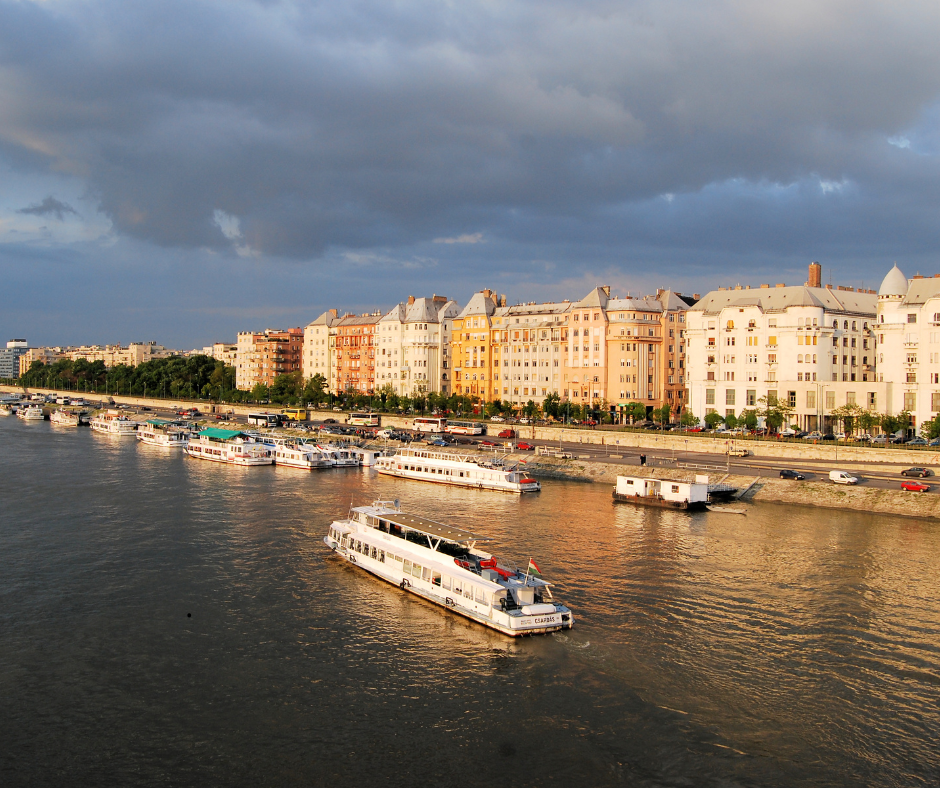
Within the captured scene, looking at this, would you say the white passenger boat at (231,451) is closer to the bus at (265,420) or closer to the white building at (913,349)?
the bus at (265,420)

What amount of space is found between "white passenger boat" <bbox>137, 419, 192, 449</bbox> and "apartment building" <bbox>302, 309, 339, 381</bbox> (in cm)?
4495

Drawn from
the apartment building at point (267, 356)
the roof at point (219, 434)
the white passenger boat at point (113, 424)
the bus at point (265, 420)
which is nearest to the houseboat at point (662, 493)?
the roof at point (219, 434)

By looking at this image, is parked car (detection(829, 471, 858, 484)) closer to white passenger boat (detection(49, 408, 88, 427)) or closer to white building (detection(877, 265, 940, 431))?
white building (detection(877, 265, 940, 431))

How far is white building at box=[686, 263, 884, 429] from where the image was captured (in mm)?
84938

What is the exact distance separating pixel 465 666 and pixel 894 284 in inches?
2873

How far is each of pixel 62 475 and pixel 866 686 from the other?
64291mm

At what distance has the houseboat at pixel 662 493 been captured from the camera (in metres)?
57.0

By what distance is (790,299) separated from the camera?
88.1 m

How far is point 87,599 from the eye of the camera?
3341cm

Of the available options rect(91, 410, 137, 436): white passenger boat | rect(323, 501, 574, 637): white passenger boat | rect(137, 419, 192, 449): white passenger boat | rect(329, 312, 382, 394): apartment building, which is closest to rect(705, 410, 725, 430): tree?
rect(323, 501, 574, 637): white passenger boat

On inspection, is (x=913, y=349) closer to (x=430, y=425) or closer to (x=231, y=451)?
(x=430, y=425)

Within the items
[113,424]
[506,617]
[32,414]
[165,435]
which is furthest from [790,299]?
[32,414]

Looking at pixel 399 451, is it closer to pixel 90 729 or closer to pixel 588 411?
pixel 588 411

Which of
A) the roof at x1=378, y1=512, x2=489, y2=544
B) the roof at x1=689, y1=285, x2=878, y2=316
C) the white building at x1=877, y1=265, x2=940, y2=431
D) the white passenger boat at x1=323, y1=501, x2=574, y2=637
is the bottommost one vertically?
the white passenger boat at x1=323, y1=501, x2=574, y2=637
